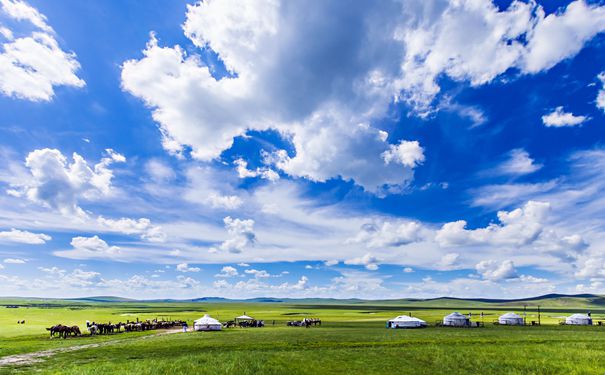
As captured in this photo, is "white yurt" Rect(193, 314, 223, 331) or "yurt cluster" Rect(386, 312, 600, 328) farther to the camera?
"yurt cluster" Rect(386, 312, 600, 328)

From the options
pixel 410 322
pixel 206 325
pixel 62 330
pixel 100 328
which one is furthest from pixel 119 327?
pixel 410 322

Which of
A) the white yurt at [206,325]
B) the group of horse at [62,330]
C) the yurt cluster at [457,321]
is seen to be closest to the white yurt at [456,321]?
the yurt cluster at [457,321]

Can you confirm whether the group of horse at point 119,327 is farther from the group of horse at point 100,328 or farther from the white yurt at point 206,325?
the white yurt at point 206,325

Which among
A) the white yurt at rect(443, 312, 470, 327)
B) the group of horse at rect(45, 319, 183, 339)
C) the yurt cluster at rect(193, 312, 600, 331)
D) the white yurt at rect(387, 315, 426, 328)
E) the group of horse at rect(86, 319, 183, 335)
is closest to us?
the group of horse at rect(45, 319, 183, 339)

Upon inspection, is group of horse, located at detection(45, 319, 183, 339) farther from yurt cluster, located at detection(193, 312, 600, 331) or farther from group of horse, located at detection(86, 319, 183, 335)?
yurt cluster, located at detection(193, 312, 600, 331)

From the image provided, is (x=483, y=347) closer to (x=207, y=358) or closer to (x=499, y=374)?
(x=499, y=374)

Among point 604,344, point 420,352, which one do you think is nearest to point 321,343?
point 420,352

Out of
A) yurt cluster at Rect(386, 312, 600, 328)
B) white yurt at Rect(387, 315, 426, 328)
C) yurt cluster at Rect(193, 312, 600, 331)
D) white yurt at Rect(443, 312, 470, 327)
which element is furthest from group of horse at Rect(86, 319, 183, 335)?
white yurt at Rect(443, 312, 470, 327)

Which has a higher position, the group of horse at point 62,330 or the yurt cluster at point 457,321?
the group of horse at point 62,330

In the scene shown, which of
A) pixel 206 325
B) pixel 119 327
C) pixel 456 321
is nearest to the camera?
pixel 206 325

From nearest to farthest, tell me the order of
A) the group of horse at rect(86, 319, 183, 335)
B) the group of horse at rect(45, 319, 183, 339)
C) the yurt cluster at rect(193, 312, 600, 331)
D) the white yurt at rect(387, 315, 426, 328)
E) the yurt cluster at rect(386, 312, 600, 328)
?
the group of horse at rect(45, 319, 183, 339) → the group of horse at rect(86, 319, 183, 335) → the yurt cluster at rect(193, 312, 600, 331) → the white yurt at rect(387, 315, 426, 328) → the yurt cluster at rect(386, 312, 600, 328)

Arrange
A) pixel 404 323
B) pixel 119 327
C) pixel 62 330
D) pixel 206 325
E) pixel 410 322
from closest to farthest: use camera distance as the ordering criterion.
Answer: pixel 62 330
pixel 206 325
pixel 119 327
pixel 404 323
pixel 410 322

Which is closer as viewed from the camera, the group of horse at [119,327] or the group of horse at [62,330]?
the group of horse at [62,330]

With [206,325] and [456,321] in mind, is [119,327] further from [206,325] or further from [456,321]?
[456,321]
